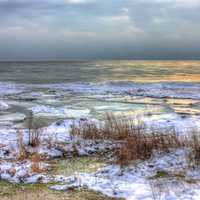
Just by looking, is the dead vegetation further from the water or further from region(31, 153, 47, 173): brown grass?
the water

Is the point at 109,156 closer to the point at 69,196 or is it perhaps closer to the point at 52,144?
the point at 52,144

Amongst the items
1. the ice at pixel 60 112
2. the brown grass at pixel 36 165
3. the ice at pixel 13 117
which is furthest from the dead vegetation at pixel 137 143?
the ice at pixel 60 112

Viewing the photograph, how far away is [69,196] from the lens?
6949mm

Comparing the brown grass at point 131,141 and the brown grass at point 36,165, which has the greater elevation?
the brown grass at point 131,141

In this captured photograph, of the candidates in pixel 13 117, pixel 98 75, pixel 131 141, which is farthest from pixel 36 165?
pixel 98 75

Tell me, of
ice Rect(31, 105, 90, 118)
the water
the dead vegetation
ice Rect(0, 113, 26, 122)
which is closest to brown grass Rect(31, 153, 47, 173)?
the dead vegetation

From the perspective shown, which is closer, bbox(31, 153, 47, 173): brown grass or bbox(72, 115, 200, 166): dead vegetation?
bbox(31, 153, 47, 173): brown grass

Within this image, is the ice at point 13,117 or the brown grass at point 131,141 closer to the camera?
the brown grass at point 131,141

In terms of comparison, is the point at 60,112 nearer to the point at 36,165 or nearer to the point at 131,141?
the point at 131,141

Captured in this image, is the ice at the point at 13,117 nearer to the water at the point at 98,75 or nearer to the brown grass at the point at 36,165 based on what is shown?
the brown grass at the point at 36,165

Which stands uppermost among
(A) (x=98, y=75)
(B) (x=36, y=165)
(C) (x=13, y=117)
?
(B) (x=36, y=165)

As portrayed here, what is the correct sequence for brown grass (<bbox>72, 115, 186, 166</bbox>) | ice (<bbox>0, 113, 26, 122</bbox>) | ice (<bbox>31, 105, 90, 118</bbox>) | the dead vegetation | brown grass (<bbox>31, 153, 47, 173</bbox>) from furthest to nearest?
ice (<bbox>31, 105, 90, 118</bbox>), ice (<bbox>0, 113, 26, 122</bbox>), brown grass (<bbox>72, 115, 186, 166</bbox>), the dead vegetation, brown grass (<bbox>31, 153, 47, 173</bbox>)

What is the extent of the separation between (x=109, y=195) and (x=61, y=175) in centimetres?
154

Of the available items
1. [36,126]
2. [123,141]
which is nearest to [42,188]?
[123,141]
